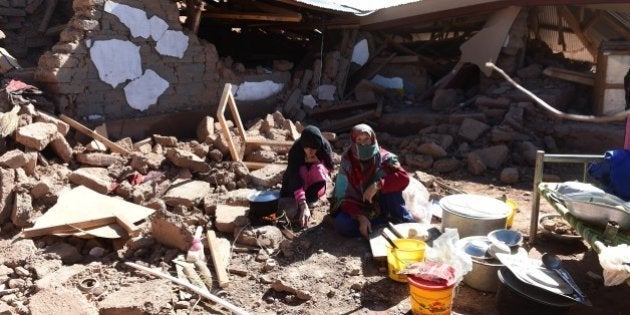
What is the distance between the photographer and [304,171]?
5332 mm

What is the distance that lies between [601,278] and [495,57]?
16.9 ft

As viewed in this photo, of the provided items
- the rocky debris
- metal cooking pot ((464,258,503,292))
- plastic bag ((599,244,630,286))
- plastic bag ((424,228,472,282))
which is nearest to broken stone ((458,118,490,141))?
metal cooking pot ((464,258,503,292))

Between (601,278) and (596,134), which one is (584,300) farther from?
(596,134)

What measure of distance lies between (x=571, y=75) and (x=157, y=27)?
618 centimetres

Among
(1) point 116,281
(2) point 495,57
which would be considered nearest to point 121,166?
(1) point 116,281

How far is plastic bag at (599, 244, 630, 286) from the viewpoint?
115 inches

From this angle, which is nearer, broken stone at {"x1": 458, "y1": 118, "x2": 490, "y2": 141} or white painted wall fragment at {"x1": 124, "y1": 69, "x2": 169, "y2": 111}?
white painted wall fragment at {"x1": 124, "y1": 69, "x2": 169, "y2": 111}

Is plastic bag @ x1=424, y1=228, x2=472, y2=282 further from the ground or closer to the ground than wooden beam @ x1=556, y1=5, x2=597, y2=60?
closer to the ground

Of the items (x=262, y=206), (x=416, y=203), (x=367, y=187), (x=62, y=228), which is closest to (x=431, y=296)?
(x=367, y=187)

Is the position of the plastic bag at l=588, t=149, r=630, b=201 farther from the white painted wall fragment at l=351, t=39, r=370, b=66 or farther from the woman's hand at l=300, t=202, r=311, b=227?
the white painted wall fragment at l=351, t=39, r=370, b=66

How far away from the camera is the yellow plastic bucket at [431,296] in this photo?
3.41m

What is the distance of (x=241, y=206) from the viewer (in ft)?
17.8

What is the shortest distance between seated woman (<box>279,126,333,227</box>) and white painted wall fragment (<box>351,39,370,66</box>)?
4.83 m

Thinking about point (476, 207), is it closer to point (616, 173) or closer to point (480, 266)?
point (480, 266)
